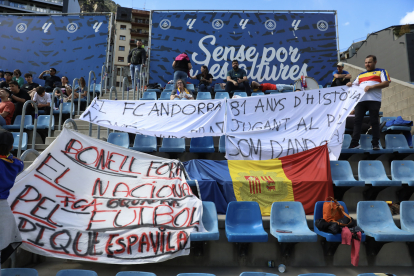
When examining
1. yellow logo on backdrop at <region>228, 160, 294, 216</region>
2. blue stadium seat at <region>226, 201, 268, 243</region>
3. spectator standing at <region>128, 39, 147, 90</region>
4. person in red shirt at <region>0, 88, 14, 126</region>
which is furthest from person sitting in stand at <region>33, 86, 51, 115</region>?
blue stadium seat at <region>226, 201, 268, 243</region>

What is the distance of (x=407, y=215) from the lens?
4.65 m

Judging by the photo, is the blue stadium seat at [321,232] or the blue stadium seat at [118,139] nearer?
the blue stadium seat at [321,232]

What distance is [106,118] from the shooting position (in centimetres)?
610

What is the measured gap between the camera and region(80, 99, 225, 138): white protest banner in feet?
19.7

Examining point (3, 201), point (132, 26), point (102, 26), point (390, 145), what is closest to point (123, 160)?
point (3, 201)

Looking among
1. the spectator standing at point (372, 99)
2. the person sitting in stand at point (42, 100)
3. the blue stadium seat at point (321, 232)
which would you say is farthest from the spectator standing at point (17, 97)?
the spectator standing at point (372, 99)

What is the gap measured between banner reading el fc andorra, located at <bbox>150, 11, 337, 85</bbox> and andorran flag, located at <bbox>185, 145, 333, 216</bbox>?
6.67 meters

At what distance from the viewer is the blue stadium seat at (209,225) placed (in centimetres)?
387

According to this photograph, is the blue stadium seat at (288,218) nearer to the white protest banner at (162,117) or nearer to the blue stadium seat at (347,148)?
the white protest banner at (162,117)

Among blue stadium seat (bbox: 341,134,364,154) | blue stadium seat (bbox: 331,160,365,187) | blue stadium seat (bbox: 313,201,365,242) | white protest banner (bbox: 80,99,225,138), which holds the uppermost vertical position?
white protest banner (bbox: 80,99,225,138)

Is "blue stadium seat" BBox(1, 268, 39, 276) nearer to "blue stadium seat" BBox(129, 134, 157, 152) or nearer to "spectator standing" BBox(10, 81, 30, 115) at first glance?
"blue stadium seat" BBox(129, 134, 157, 152)

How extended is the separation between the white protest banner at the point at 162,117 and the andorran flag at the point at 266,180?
1015 mm

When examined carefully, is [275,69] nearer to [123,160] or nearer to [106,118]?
[106,118]

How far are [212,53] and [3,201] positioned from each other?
9572mm
